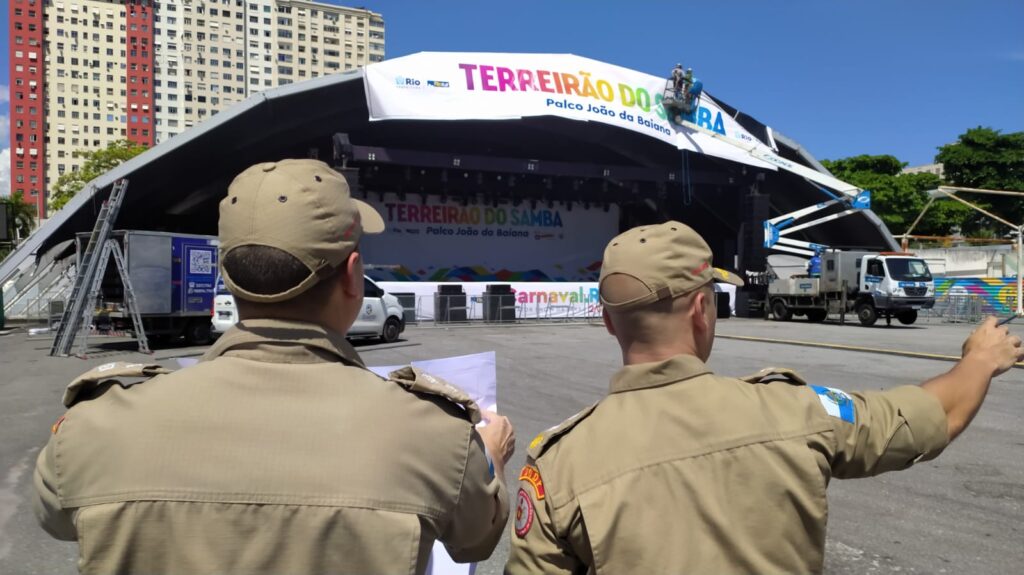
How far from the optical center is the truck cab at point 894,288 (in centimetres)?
2325

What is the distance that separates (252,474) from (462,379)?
0.86 meters

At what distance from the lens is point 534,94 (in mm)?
26406

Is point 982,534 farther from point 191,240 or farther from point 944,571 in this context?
point 191,240

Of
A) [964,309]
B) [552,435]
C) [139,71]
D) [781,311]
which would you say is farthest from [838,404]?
[139,71]

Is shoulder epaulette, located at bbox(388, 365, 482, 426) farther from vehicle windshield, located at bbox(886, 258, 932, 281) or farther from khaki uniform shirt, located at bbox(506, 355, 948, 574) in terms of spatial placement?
vehicle windshield, located at bbox(886, 258, 932, 281)

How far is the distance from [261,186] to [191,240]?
17.0 m

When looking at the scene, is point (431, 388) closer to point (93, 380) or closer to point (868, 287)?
point (93, 380)

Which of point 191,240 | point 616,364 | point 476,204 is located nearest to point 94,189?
point 191,240

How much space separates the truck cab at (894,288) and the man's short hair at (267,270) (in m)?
25.3

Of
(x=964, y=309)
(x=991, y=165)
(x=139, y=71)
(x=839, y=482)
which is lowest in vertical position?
(x=839, y=482)

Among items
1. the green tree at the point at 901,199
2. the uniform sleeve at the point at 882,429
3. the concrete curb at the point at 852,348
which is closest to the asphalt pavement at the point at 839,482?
the concrete curb at the point at 852,348

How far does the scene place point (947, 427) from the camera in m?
1.63

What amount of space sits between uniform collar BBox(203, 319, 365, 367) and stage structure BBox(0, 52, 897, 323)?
906 inches

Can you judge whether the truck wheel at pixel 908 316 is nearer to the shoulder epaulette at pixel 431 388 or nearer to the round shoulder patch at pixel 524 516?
the round shoulder patch at pixel 524 516
